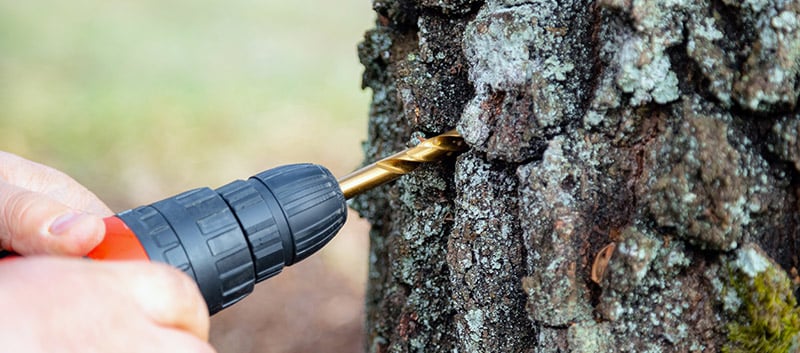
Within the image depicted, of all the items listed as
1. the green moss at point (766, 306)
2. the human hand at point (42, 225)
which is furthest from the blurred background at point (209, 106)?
the green moss at point (766, 306)

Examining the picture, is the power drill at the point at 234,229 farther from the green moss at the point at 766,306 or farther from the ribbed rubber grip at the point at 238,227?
the green moss at the point at 766,306

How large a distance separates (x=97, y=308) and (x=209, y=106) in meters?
2.82

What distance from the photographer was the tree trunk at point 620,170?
714 millimetres

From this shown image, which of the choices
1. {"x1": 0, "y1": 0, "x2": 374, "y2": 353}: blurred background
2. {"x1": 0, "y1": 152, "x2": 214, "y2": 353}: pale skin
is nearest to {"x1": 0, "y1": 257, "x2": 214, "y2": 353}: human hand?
{"x1": 0, "y1": 152, "x2": 214, "y2": 353}: pale skin

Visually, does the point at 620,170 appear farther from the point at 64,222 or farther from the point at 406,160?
the point at 64,222

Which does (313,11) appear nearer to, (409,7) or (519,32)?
(409,7)

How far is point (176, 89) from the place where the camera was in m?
3.31

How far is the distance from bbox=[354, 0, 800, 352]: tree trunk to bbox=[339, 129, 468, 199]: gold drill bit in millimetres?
32

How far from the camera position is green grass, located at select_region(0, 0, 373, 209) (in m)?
2.93

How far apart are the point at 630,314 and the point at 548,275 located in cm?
11

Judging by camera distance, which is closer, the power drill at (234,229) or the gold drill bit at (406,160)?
the power drill at (234,229)

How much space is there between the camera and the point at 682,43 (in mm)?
736

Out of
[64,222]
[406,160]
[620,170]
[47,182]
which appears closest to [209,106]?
[47,182]

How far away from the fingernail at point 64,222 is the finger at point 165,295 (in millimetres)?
151
